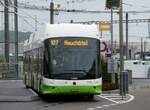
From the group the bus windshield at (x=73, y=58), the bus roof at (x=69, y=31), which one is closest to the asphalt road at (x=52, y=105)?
the bus windshield at (x=73, y=58)

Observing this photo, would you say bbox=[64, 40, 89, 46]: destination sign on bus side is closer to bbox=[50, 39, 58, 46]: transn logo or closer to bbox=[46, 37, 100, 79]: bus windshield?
bbox=[46, 37, 100, 79]: bus windshield

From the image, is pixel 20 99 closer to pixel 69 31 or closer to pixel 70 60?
pixel 70 60

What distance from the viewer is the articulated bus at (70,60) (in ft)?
76.9

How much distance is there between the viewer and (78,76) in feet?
77.2

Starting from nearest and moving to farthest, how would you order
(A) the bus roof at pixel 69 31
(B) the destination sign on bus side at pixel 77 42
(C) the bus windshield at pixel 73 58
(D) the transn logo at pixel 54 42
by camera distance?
(C) the bus windshield at pixel 73 58 → (D) the transn logo at pixel 54 42 → (B) the destination sign on bus side at pixel 77 42 → (A) the bus roof at pixel 69 31

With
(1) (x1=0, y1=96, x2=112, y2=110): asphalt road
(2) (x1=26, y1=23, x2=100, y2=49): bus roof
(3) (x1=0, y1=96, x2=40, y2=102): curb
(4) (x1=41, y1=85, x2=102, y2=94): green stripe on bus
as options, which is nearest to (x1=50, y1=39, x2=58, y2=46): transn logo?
(2) (x1=26, y1=23, x2=100, y2=49): bus roof

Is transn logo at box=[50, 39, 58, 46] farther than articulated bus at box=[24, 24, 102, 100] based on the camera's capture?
Yes

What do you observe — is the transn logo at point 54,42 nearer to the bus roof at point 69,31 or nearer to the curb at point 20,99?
the bus roof at point 69,31

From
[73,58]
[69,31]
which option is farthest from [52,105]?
[69,31]

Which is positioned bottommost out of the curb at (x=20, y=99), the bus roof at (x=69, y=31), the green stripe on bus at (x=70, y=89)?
the curb at (x=20, y=99)

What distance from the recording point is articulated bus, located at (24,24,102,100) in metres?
23.4

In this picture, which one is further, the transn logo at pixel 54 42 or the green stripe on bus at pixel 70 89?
the transn logo at pixel 54 42

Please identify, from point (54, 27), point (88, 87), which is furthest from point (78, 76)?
point (54, 27)

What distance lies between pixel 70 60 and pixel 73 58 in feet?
0.64
